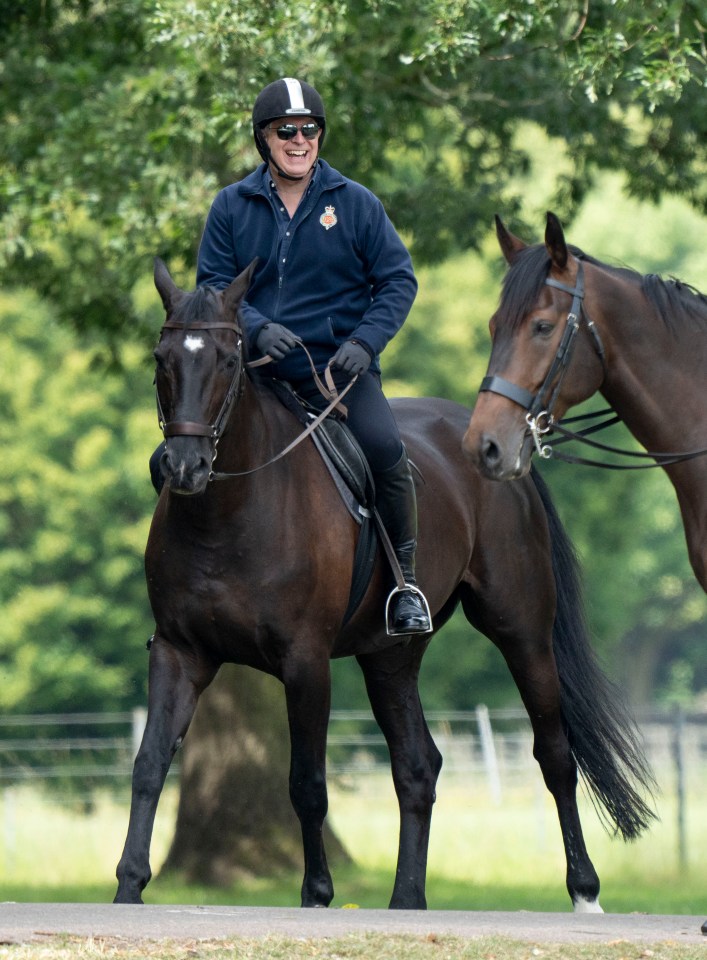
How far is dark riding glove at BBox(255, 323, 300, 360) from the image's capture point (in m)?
7.41

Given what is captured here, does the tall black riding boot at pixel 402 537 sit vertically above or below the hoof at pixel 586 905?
above

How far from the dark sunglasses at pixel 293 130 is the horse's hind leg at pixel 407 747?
2.97 m

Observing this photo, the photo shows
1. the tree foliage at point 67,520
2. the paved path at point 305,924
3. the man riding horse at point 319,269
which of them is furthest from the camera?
the tree foliage at point 67,520

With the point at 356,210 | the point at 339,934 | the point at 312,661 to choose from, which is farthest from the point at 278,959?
the point at 356,210

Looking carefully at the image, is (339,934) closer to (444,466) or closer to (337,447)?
(337,447)

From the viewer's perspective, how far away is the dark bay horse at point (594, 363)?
7.04 metres

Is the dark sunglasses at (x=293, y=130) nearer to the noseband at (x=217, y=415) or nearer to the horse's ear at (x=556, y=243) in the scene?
the noseband at (x=217, y=415)

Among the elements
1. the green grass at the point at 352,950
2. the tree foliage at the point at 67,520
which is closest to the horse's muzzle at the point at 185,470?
the green grass at the point at 352,950

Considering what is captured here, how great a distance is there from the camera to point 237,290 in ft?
23.8

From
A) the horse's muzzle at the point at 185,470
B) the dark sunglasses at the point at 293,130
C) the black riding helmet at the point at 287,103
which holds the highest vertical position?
the black riding helmet at the point at 287,103

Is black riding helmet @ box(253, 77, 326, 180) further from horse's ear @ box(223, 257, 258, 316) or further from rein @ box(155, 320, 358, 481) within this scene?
rein @ box(155, 320, 358, 481)

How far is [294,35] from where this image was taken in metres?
11.6

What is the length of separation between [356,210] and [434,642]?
26.1 m

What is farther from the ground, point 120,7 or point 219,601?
point 120,7
